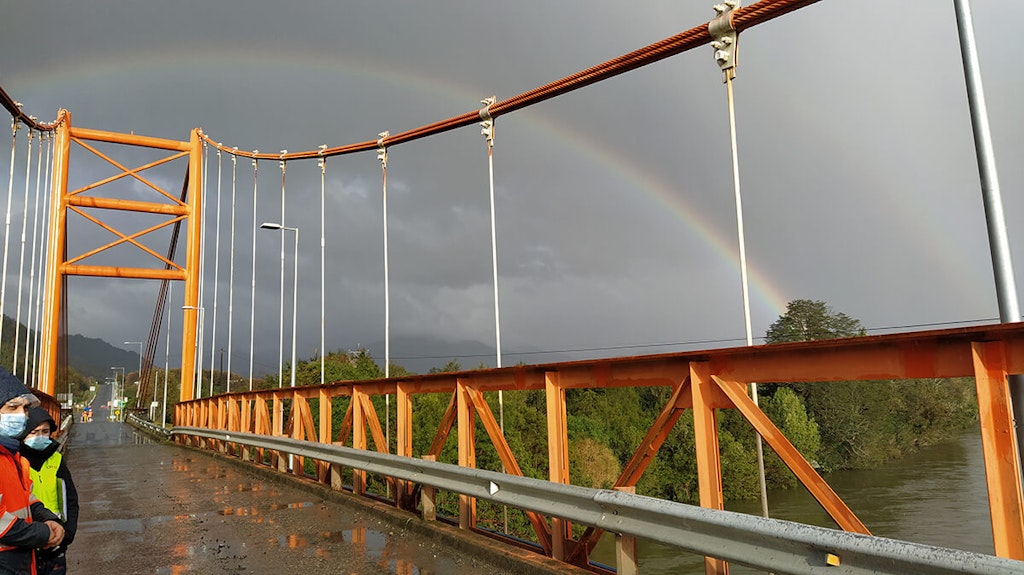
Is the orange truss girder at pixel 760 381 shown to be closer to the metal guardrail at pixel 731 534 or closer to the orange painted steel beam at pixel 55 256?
the metal guardrail at pixel 731 534

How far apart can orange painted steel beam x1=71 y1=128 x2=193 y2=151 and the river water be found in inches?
1035

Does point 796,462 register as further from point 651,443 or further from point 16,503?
point 16,503

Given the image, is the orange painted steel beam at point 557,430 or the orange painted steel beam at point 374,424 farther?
the orange painted steel beam at point 374,424

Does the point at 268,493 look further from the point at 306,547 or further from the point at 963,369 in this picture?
the point at 963,369

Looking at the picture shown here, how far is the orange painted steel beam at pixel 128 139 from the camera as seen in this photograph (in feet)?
95.8

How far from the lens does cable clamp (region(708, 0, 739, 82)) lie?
676 cm

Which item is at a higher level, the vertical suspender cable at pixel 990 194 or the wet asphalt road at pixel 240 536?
the vertical suspender cable at pixel 990 194

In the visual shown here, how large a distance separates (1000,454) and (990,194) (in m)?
1.91

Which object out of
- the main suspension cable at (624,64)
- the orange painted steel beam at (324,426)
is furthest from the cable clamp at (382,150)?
the orange painted steel beam at (324,426)

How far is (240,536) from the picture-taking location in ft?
24.7

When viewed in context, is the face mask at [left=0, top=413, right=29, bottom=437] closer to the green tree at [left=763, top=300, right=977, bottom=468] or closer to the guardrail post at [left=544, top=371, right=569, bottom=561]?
the guardrail post at [left=544, top=371, right=569, bottom=561]

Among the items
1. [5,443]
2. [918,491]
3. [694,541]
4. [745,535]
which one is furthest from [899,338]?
[918,491]

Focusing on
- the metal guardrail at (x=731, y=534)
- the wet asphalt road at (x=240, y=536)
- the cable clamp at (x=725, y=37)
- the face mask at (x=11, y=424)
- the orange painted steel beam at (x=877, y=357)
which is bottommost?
the wet asphalt road at (x=240, y=536)

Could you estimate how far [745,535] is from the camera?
3.82m
